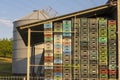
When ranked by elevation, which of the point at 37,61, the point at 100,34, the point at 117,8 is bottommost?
the point at 37,61

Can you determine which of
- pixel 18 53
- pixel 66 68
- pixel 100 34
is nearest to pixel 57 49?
pixel 66 68

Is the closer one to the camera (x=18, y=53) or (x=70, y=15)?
(x=70, y=15)

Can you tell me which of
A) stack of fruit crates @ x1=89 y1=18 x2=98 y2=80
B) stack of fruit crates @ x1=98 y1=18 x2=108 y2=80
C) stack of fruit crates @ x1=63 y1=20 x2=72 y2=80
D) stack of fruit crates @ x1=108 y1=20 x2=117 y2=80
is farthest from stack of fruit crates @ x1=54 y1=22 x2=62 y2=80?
stack of fruit crates @ x1=108 y1=20 x2=117 y2=80

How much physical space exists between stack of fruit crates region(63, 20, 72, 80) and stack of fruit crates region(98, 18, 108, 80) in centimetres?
196

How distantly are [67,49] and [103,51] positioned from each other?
229 centimetres

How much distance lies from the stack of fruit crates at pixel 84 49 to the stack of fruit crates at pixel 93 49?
0.20 m

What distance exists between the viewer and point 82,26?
68.5 feet

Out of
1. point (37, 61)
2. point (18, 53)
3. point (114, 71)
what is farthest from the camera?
point (18, 53)

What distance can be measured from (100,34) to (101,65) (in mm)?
1972

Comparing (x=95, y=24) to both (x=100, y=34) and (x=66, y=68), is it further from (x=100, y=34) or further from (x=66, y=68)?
(x=66, y=68)

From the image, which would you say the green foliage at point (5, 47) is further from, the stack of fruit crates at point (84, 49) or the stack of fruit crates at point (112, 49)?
the stack of fruit crates at point (112, 49)

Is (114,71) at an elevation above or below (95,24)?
below

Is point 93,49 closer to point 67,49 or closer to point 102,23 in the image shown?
point 67,49

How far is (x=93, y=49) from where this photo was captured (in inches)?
813
